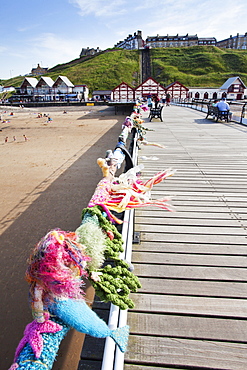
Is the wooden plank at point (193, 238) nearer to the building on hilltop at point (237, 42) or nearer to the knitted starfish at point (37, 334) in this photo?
the knitted starfish at point (37, 334)

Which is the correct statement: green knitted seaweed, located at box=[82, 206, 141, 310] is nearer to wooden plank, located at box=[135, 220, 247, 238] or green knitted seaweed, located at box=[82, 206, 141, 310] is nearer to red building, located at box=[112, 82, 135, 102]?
wooden plank, located at box=[135, 220, 247, 238]

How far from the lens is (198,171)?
5199mm

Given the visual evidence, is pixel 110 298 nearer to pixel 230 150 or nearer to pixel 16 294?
pixel 16 294

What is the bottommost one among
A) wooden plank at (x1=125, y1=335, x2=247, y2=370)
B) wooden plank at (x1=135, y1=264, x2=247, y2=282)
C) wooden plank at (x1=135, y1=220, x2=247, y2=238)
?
wooden plank at (x1=125, y1=335, x2=247, y2=370)

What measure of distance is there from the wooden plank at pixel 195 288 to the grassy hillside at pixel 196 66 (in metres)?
76.1

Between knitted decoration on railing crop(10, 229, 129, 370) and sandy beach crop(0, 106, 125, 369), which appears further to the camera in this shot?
sandy beach crop(0, 106, 125, 369)

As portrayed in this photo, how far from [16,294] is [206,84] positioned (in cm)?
7688

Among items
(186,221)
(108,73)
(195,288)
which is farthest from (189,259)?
(108,73)

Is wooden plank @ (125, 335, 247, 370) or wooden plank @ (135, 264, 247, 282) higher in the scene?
wooden plank @ (135, 264, 247, 282)

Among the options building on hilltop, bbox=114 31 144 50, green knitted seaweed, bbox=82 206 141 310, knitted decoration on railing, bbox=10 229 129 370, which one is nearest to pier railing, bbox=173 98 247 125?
green knitted seaweed, bbox=82 206 141 310

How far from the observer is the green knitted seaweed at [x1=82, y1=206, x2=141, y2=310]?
5.33 ft

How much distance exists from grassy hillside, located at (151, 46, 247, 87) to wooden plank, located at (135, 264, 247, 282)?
75.9 meters

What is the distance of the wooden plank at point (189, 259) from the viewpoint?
2545 millimetres

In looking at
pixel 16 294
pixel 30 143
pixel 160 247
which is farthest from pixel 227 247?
pixel 30 143
